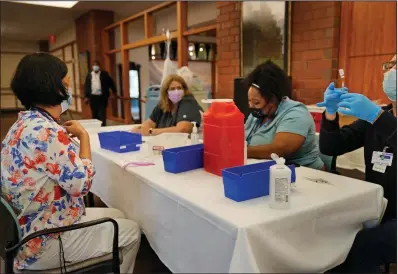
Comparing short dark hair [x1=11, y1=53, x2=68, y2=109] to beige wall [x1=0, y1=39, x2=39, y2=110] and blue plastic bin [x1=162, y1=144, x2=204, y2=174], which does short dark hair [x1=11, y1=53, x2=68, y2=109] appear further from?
beige wall [x1=0, y1=39, x2=39, y2=110]

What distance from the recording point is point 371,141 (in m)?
1.42

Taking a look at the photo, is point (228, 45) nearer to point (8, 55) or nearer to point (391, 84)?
point (391, 84)

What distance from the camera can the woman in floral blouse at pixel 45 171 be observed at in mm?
1073

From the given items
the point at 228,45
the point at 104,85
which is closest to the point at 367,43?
the point at 228,45

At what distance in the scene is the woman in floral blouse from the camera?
107 cm

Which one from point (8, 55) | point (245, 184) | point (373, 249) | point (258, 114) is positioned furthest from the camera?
point (8, 55)

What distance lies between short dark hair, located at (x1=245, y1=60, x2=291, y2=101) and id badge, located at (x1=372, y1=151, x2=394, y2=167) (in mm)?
595

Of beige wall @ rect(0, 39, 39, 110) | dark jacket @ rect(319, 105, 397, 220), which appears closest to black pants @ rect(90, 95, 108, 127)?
dark jacket @ rect(319, 105, 397, 220)

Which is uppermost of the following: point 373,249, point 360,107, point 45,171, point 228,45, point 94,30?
point 94,30

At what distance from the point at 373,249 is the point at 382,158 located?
35cm

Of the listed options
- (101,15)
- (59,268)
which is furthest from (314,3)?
(101,15)

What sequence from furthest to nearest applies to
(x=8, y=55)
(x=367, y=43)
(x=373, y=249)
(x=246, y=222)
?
(x=8, y=55), (x=367, y=43), (x=373, y=249), (x=246, y=222)

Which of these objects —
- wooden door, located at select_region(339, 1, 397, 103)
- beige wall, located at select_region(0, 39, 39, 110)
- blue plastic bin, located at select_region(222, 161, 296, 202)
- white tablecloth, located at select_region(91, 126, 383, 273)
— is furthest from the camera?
beige wall, located at select_region(0, 39, 39, 110)

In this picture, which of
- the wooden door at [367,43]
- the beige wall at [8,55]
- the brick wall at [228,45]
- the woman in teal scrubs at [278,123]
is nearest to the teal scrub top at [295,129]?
the woman in teal scrubs at [278,123]
